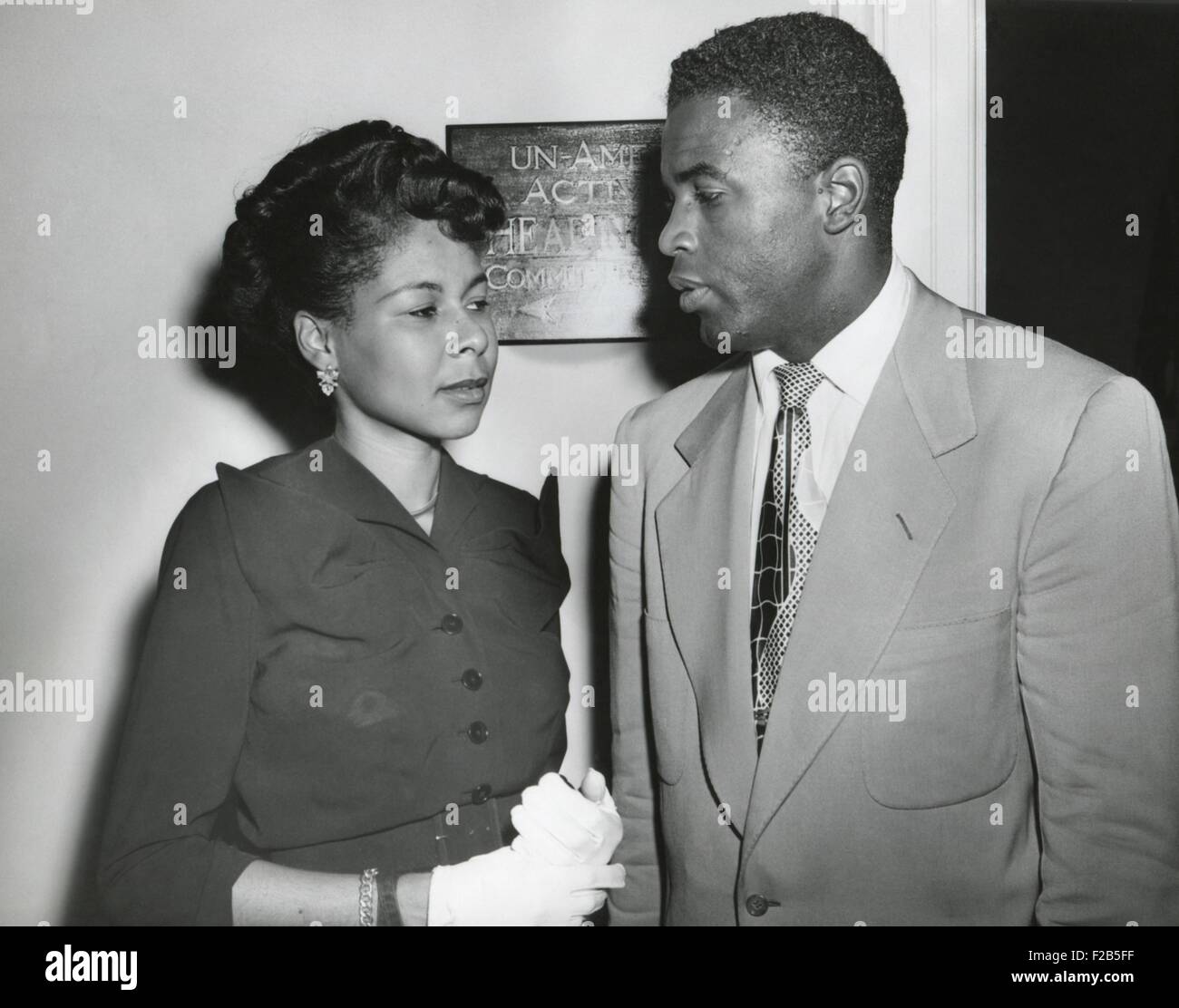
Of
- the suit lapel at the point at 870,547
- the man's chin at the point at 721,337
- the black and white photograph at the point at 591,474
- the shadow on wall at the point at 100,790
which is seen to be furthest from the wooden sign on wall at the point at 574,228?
the shadow on wall at the point at 100,790

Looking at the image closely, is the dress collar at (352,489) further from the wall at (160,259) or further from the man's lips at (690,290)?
the man's lips at (690,290)

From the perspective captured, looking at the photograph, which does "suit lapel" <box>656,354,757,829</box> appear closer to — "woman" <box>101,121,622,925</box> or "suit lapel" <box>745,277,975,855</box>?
"suit lapel" <box>745,277,975,855</box>

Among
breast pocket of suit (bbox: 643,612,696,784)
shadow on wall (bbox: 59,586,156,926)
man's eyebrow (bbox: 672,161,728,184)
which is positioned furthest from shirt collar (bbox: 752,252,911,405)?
shadow on wall (bbox: 59,586,156,926)

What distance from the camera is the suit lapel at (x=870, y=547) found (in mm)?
1234

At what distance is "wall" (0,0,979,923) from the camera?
1505mm

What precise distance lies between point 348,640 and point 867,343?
2.29ft

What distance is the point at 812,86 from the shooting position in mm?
1246

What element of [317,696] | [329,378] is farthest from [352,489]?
[317,696]

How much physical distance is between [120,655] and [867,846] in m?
1.02

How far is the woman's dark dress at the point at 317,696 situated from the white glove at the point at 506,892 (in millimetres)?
28

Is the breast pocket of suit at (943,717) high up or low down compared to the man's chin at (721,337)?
down

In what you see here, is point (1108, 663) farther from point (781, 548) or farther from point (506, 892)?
point (506, 892)
